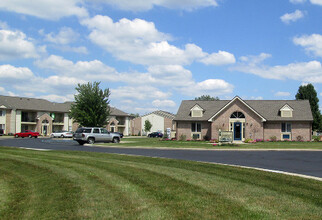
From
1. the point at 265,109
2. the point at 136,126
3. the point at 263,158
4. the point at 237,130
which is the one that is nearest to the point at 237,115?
the point at 237,130

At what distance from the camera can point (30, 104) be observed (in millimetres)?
75938

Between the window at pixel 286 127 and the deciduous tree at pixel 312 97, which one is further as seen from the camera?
the deciduous tree at pixel 312 97

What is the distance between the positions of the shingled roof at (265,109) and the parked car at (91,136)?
509 inches

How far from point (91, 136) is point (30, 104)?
4786cm

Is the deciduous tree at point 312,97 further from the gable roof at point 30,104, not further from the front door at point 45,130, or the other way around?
the front door at point 45,130

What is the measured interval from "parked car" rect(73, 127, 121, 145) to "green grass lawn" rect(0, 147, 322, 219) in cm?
2174

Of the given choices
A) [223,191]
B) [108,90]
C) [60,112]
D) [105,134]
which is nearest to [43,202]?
[223,191]

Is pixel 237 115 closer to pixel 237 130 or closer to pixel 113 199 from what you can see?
pixel 237 130

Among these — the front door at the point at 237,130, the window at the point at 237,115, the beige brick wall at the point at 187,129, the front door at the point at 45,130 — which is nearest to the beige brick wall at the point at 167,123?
the front door at the point at 45,130

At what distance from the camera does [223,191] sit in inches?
327

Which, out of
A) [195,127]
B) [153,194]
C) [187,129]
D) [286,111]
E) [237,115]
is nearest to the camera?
[153,194]

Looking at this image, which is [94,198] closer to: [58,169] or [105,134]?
[58,169]

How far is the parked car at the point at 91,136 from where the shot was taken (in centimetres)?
3353

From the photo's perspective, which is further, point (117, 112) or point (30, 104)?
point (117, 112)
